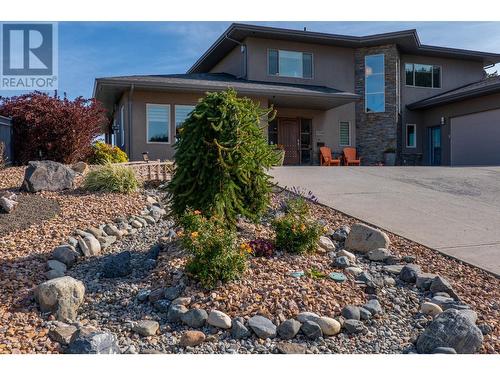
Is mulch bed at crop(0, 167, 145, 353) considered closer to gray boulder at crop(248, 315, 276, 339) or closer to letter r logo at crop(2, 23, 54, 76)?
gray boulder at crop(248, 315, 276, 339)

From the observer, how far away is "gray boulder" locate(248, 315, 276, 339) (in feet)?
12.2

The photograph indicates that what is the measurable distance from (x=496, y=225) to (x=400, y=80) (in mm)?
14749

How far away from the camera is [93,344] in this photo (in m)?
3.39

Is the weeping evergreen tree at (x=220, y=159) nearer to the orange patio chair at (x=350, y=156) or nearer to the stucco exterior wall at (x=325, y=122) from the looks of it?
the stucco exterior wall at (x=325, y=122)

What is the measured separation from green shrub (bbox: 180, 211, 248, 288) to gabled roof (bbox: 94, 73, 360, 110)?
9629 mm

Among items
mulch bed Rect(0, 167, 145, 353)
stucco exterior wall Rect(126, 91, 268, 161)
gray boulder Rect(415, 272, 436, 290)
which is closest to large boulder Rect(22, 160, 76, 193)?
mulch bed Rect(0, 167, 145, 353)

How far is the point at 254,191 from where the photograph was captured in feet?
19.2

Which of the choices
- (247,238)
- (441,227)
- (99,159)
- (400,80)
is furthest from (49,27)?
(400,80)

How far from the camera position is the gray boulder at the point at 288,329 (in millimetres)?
3756

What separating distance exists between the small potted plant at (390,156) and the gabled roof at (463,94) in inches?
105

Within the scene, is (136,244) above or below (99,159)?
below
